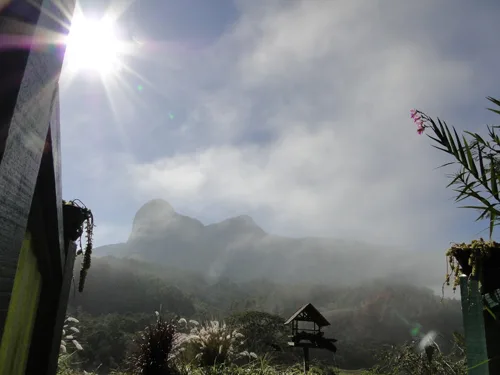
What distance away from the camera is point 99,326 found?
21391 mm

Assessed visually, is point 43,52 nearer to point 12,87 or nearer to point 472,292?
point 12,87

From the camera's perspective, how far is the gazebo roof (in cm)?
952

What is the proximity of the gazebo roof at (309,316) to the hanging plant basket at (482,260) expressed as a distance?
6.03 meters

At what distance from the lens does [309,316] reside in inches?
382

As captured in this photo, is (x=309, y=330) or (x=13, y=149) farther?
(x=309, y=330)

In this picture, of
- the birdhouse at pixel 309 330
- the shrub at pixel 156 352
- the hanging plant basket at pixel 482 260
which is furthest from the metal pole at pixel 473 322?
the birdhouse at pixel 309 330

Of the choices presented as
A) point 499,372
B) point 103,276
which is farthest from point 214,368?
point 103,276

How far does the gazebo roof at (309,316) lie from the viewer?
952 centimetres

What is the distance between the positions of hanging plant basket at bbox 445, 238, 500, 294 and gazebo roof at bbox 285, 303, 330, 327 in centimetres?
603

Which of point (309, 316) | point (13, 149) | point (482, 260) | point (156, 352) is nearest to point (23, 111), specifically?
point (13, 149)

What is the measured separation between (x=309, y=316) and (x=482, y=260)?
6.46 metres

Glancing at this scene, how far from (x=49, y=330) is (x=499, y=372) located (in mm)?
4123

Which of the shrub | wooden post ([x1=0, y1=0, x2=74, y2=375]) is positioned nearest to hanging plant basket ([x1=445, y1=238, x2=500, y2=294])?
wooden post ([x1=0, y1=0, x2=74, y2=375])

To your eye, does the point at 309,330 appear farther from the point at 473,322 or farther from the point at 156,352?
the point at 473,322
